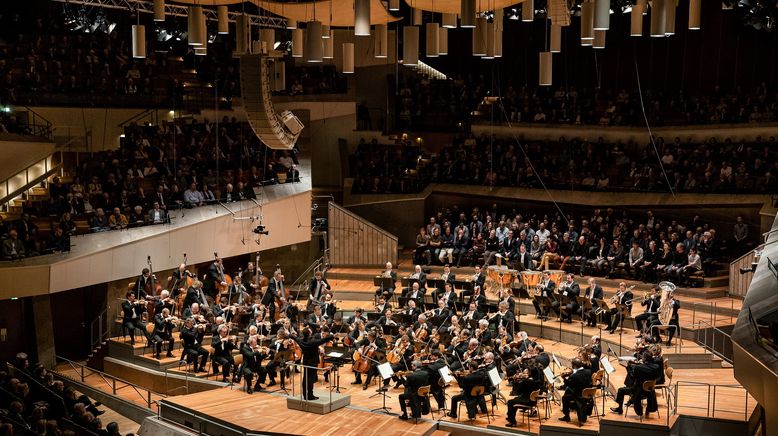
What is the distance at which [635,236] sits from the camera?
20.0 meters

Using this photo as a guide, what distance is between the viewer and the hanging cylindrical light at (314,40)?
10.2 meters

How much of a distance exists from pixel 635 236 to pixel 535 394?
7751 mm

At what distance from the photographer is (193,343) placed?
55.2 ft

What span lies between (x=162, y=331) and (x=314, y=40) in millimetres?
9009

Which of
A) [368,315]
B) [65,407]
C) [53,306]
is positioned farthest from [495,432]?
[53,306]

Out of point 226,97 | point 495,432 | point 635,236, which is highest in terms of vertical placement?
point 226,97

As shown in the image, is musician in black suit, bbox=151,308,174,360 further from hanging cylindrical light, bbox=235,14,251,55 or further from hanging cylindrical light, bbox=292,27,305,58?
hanging cylindrical light, bbox=292,27,305,58

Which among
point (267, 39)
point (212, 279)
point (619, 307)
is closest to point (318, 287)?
point (212, 279)

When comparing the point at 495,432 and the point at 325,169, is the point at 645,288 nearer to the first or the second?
the point at 495,432

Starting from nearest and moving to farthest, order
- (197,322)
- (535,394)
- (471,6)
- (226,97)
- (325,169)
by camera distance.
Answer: (471,6) < (535,394) < (197,322) < (226,97) < (325,169)

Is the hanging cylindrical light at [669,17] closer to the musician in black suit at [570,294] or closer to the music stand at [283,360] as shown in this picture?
the music stand at [283,360]

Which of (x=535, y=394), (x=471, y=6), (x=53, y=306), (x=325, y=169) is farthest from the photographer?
(x=325, y=169)

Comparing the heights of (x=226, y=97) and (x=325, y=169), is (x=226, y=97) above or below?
above

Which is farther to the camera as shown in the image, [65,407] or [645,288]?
[645,288]
